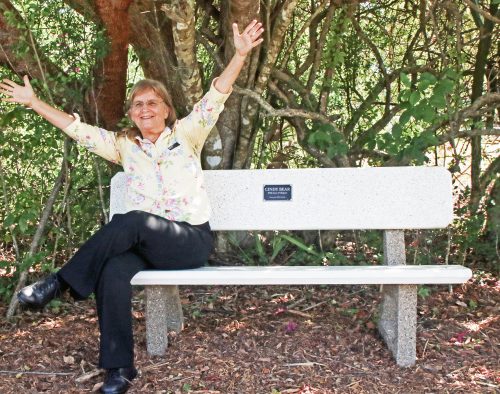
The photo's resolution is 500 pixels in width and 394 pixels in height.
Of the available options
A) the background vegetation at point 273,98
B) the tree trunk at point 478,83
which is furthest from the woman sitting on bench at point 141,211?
the tree trunk at point 478,83

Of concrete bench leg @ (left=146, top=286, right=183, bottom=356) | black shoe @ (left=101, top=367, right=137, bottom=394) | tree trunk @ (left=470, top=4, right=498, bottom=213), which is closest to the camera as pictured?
black shoe @ (left=101, top=367, right=137, bottom=394)

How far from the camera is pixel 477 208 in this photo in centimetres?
510

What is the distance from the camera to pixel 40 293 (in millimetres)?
3398

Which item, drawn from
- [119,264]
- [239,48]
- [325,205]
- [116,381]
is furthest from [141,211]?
[325,205]

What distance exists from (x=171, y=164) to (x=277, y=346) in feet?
3.74

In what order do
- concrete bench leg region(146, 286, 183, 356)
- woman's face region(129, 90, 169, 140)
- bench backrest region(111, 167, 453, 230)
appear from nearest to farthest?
concrete bench leg region(146, 286, 183, 356) → woman's face region(129, 90, 169, 140) → bench backrest region(111, 167, 453, 230)

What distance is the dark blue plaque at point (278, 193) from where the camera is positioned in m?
4.21

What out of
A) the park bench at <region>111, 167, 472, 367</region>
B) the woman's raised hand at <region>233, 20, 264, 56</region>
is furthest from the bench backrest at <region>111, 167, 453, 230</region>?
the woman's raised hand at <region>233, 20, 264, 56</region>

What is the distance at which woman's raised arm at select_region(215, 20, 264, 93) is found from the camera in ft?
12.0

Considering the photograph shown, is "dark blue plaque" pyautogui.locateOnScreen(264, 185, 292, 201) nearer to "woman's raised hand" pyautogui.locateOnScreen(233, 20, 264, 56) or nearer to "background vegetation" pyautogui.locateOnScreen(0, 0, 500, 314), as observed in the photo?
"background vegetation" pyautogui.locateOnScreen(0, 0, 500, 314)

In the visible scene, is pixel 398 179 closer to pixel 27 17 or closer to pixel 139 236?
pixel 139 236

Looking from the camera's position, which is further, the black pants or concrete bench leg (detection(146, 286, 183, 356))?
concrete bench leg (detection(146, 286, 183, 356))

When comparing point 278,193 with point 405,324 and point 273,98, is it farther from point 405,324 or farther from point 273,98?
point 273,98

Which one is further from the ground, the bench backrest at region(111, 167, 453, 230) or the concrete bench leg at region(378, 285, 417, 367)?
the bench backrest at region(111, 167, 453, 230)
